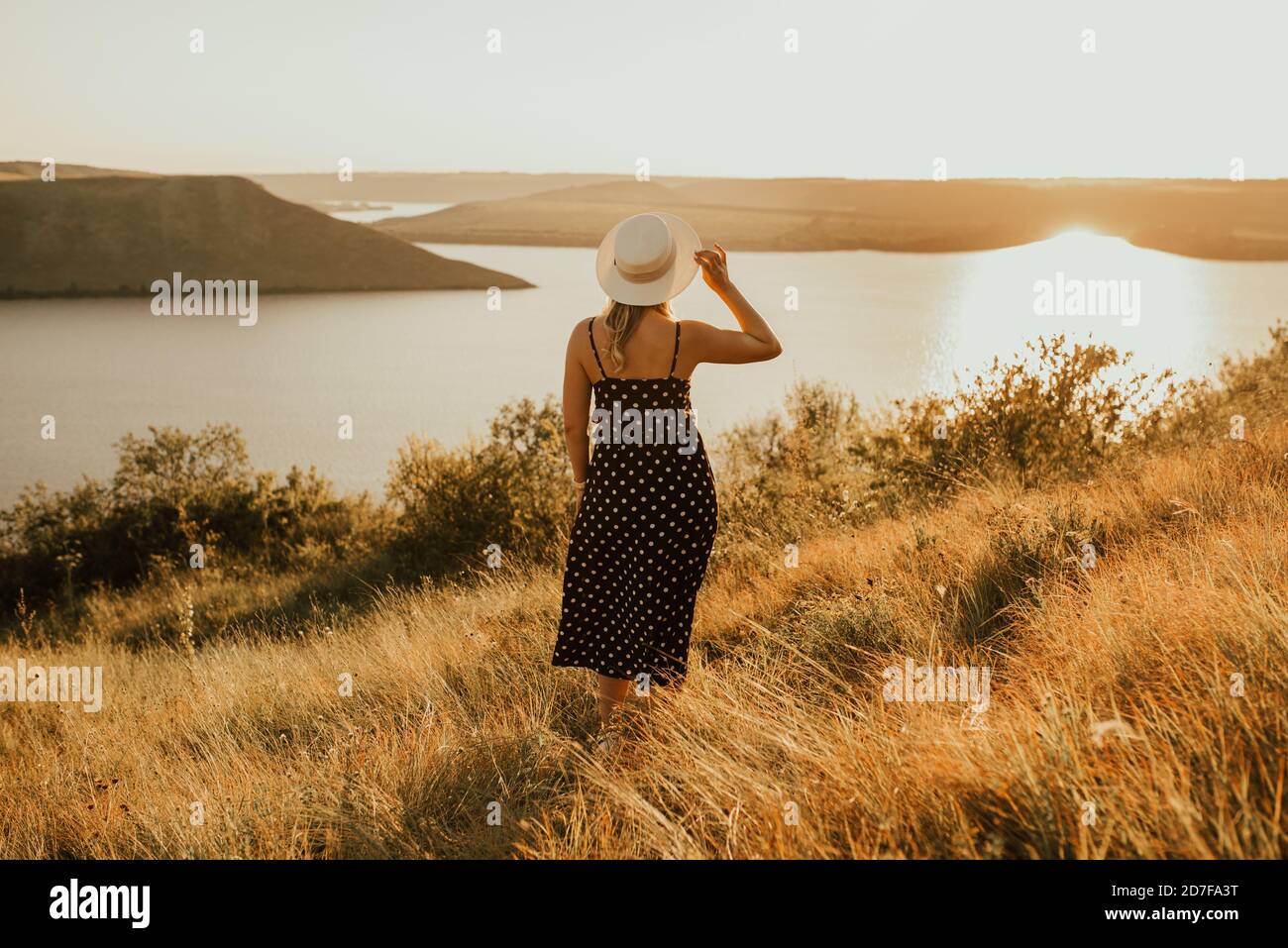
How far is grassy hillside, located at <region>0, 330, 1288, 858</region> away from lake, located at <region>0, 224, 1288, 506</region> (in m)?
28.2

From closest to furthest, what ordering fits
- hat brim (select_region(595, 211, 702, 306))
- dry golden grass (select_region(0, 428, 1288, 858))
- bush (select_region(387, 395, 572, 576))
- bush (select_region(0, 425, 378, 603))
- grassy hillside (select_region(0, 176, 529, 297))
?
1. dry golden grass (select_region(0, 428, 1288, 858))
2. hat brim (select_region(595, 211, 702, 306))
3. bush (select_region(387, 395, 572, 576))
4. bush (select_region(0, 425, 378, 603))
5. grassy hillside (select_region(0, 176, 529, 297))

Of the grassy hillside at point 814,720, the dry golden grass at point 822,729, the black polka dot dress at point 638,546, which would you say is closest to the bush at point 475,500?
the grassy hillside at point 814,720

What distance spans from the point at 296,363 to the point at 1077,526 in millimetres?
86833

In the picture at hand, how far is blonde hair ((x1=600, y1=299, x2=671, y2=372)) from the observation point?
343cm

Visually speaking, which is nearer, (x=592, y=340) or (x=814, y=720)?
(x=814, y=720)

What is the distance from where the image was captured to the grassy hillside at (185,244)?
10388 cm

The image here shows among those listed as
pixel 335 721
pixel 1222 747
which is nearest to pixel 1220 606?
pixel 1222 747

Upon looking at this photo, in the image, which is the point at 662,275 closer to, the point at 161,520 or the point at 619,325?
the point at 619,325

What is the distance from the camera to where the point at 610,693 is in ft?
12.4

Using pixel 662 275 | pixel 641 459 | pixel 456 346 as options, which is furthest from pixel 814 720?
pixel 456 346

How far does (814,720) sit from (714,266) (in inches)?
77.3

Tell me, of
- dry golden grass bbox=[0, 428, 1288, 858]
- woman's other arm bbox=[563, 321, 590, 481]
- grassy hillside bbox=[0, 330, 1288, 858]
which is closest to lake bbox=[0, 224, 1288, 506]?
grassy hillside bbox=[0, 330, 1288, 858]

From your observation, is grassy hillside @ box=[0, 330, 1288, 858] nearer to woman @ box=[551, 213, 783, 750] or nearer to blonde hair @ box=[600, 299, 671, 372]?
woman @ box=[551, 213, 783, 750]
